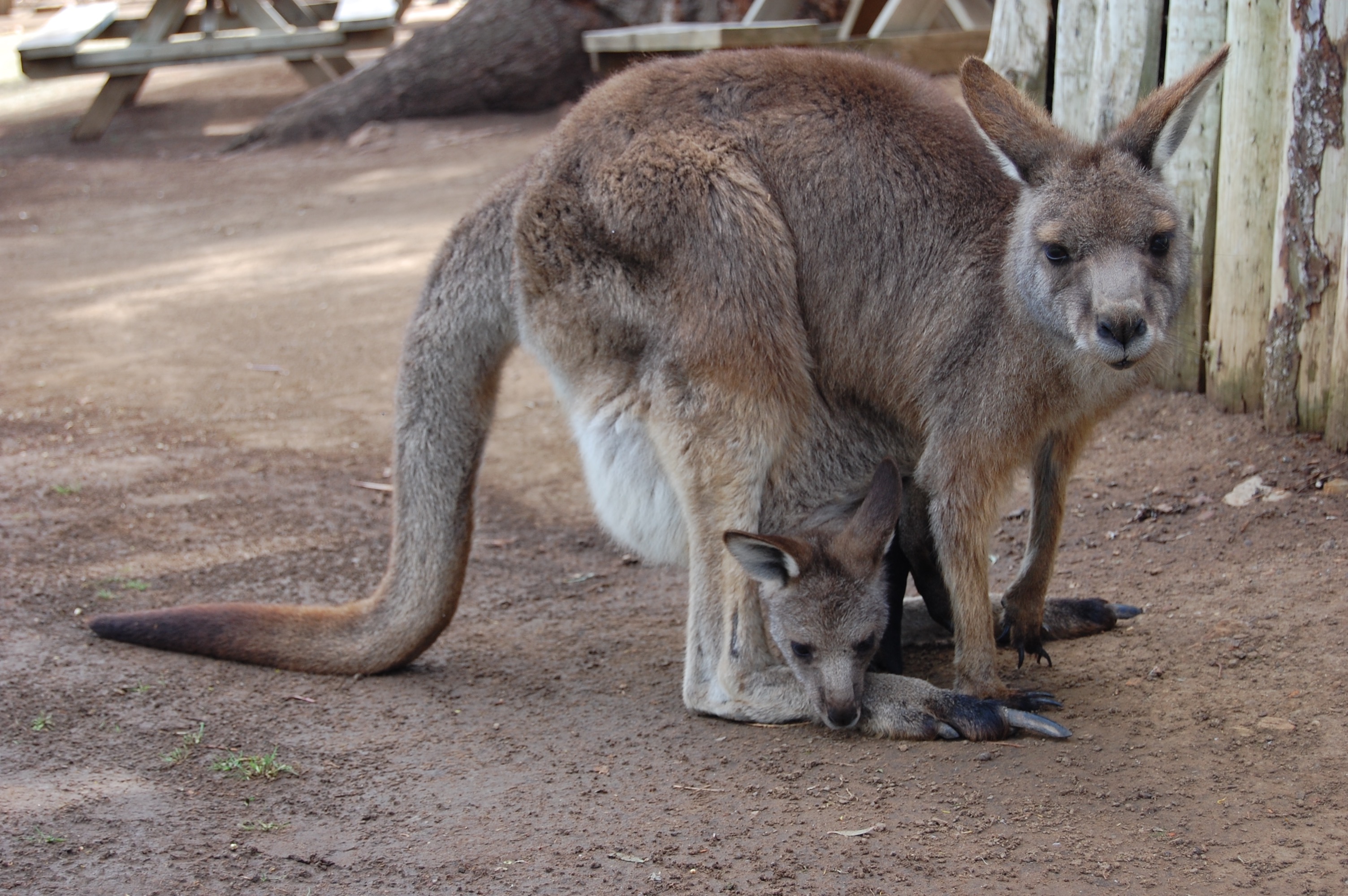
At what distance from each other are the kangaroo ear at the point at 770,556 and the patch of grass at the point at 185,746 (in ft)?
4.77

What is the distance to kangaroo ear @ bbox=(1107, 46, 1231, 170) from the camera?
3129mm

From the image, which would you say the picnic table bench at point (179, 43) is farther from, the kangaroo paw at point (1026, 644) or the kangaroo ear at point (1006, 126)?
the kangaroo paw at point (1026, 644)

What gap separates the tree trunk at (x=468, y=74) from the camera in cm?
1265

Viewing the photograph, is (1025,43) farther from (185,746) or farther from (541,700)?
(185,746)

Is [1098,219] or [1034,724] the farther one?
[1034,724]

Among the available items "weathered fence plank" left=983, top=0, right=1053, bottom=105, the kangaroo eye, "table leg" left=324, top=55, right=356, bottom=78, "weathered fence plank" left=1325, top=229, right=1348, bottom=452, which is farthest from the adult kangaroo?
"table leg" left=324, top=55, right=356, bottom=78

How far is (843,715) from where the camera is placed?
3314mm

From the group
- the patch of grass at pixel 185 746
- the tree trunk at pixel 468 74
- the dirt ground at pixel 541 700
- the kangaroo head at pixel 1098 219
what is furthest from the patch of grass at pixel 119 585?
the tree trunk at pixel 468 74

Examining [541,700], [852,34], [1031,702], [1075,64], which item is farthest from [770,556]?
[852,34]

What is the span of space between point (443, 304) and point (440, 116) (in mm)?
9793

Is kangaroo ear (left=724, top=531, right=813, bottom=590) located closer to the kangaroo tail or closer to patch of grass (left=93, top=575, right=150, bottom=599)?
the kangaroo tail

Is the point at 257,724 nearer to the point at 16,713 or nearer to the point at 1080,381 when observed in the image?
the point at 16,713

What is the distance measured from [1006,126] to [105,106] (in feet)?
42.7

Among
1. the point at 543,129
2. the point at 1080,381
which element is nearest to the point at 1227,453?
the point at 1080,381
